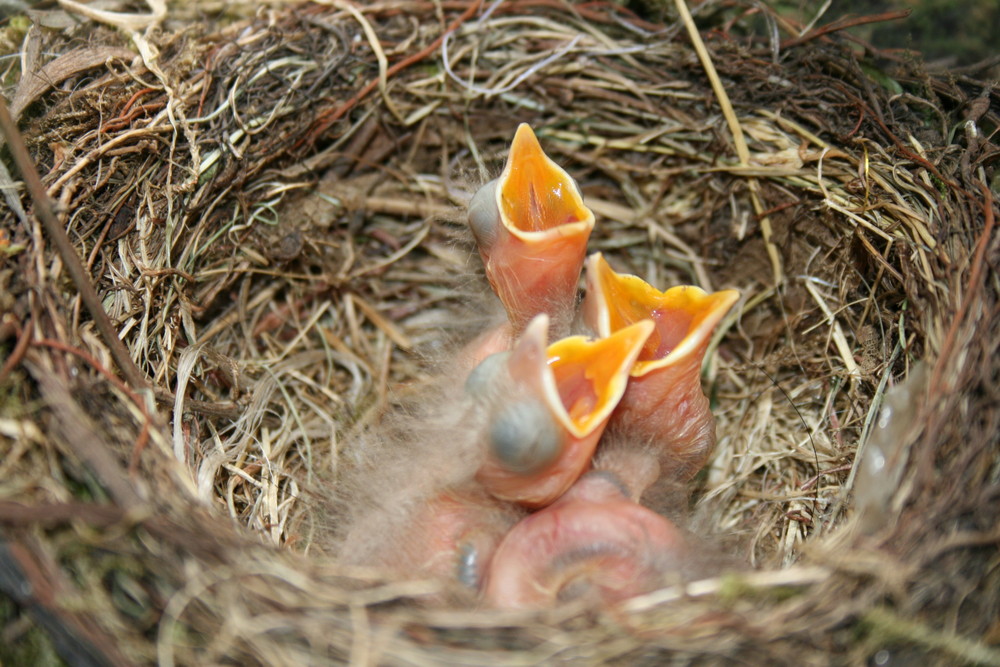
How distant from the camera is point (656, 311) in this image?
1.58 metres

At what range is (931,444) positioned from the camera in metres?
1.18

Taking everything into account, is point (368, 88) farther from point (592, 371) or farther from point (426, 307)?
point (592, 371)

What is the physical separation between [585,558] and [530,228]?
694 mm

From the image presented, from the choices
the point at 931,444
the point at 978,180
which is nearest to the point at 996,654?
the point at 931,444

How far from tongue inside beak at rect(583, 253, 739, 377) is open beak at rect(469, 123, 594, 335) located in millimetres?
60

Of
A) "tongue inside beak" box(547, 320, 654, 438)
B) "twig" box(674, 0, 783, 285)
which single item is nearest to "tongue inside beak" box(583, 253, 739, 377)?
"tongue inside beak" box(547, 320, 654, 438)

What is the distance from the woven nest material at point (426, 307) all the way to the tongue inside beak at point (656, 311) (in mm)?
348

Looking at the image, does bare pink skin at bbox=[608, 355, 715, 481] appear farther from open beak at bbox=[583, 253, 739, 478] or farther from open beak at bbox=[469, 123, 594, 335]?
open beak at bbox=[469, 123, 594, 335]

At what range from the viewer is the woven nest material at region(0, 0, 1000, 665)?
1065 mm

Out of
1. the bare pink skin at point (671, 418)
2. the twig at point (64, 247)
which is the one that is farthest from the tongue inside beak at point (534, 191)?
the twig at point (64, 247)

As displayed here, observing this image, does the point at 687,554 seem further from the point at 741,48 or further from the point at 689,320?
the point at 741,48

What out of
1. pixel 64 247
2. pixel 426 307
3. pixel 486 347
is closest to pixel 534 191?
pixel 486 347

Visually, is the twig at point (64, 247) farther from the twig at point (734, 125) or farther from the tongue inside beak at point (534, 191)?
the twig at point (734, 125)

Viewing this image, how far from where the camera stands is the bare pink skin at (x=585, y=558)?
4.18 feet
